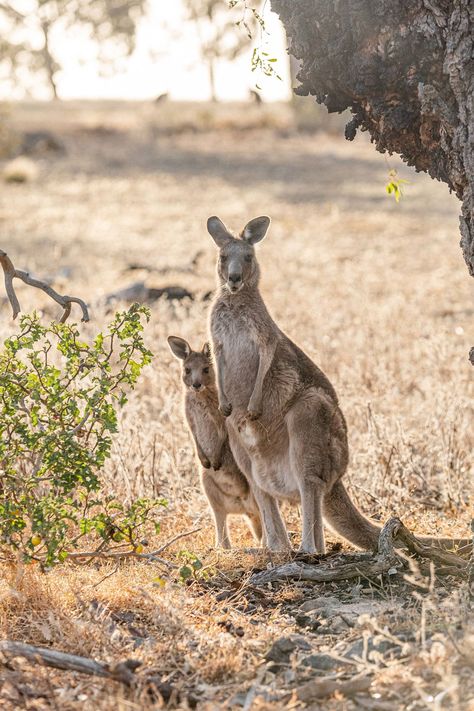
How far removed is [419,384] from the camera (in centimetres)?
947

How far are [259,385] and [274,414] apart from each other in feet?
0.64

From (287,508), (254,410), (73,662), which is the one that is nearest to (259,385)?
(254,410)

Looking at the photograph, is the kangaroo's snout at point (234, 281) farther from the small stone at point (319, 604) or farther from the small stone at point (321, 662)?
the small stone at point (321, 662)

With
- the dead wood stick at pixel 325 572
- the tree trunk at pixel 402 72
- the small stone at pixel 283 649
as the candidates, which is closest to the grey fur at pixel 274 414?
the dead wood stick at pixel 325 572

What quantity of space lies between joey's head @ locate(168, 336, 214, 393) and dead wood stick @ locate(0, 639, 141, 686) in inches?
107

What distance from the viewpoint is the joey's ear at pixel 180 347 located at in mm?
6902

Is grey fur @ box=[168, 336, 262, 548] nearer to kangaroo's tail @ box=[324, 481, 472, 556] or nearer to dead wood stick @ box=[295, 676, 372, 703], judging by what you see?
kangaroo's tail @ box=[324, 481, 472, 556]

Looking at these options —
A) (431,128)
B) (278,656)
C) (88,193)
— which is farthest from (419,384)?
(88,193)

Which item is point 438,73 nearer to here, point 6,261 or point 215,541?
point 6,261

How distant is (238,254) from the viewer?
648cm

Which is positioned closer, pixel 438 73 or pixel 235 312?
pixel 438 73

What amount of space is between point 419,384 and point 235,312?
135 inches

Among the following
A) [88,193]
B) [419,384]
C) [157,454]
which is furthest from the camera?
[88,193]

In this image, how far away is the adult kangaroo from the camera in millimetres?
6023
